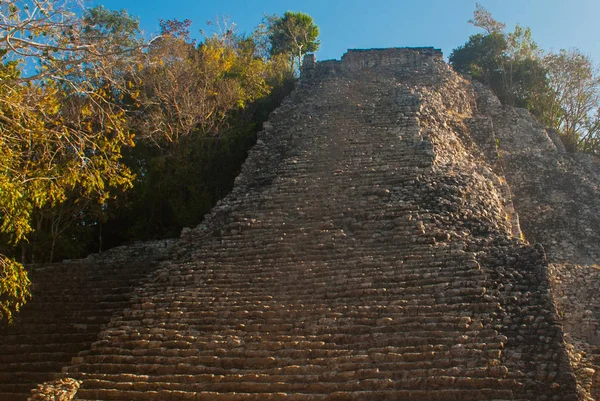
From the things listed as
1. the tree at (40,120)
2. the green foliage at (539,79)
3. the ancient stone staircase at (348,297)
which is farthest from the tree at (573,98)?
the tree at (40,120)

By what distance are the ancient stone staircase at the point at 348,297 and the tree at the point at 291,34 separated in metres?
11.4

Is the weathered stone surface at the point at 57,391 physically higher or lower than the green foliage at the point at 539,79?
lower

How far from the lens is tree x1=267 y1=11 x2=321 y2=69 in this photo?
72.3 feet

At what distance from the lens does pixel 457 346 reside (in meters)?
6.25

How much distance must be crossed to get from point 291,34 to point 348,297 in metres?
16.7

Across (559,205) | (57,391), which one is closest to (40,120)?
(57,391)

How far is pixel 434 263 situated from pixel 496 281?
0.84 meters

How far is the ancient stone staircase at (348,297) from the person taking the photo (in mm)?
6125

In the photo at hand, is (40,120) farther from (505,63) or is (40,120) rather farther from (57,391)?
(505,63)

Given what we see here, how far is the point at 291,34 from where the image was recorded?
874 inches

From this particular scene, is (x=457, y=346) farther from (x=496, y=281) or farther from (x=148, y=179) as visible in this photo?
(x=148, y=179)

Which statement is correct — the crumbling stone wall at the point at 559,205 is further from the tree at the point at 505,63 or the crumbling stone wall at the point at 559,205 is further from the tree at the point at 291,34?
the tree at the point at 291,34

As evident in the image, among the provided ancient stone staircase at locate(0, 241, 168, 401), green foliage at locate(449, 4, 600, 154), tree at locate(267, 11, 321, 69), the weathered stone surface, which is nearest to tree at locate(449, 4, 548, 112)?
green foliage at locate(449, 4, 600, 154)

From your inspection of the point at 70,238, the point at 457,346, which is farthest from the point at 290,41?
the point at 457,346
